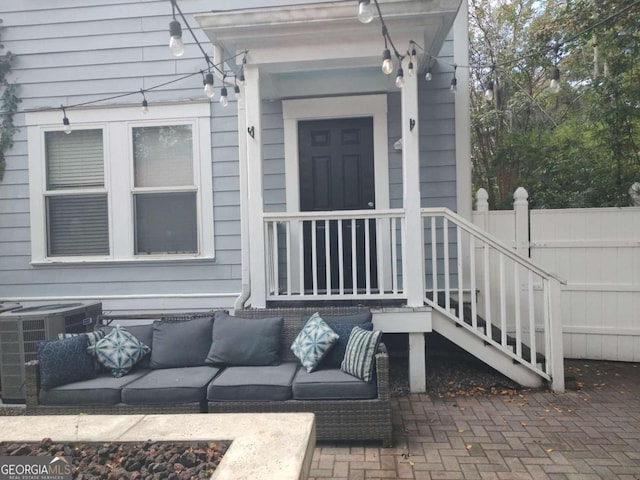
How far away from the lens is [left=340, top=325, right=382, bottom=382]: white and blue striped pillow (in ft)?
9.59

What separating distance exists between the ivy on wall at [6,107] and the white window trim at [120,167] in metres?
0.20

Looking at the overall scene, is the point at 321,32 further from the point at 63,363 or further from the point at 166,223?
the point at 63,363

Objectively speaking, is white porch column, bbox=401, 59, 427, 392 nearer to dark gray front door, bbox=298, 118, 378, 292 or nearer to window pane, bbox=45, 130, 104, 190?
dark gray front door, bbox=298, 118, 378, 292

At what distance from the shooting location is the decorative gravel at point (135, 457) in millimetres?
1704

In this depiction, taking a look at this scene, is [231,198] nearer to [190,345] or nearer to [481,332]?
[190,345]

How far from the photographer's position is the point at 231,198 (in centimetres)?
483

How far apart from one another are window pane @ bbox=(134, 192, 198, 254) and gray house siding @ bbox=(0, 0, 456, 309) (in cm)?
18

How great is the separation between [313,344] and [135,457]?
156 centimetres

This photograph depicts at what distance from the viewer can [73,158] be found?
196 inches

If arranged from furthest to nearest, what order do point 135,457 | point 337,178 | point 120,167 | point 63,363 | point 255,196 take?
point 120,167 → point 337,178 → point 255,196 → point 63,363 → point 135,457

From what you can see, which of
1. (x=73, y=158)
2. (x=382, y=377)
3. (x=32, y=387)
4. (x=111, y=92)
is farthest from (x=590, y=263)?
(x=73, y=158)

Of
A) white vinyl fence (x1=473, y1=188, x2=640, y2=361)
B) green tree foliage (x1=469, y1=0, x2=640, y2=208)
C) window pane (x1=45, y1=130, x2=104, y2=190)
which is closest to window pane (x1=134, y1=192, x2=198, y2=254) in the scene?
window pane (x1=45, y1=130, x2=104, y2=190)

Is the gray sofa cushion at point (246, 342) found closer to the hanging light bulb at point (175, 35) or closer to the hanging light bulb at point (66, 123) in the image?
the hanging light bulb at point (175, 35)

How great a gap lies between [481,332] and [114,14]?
4.91 m
